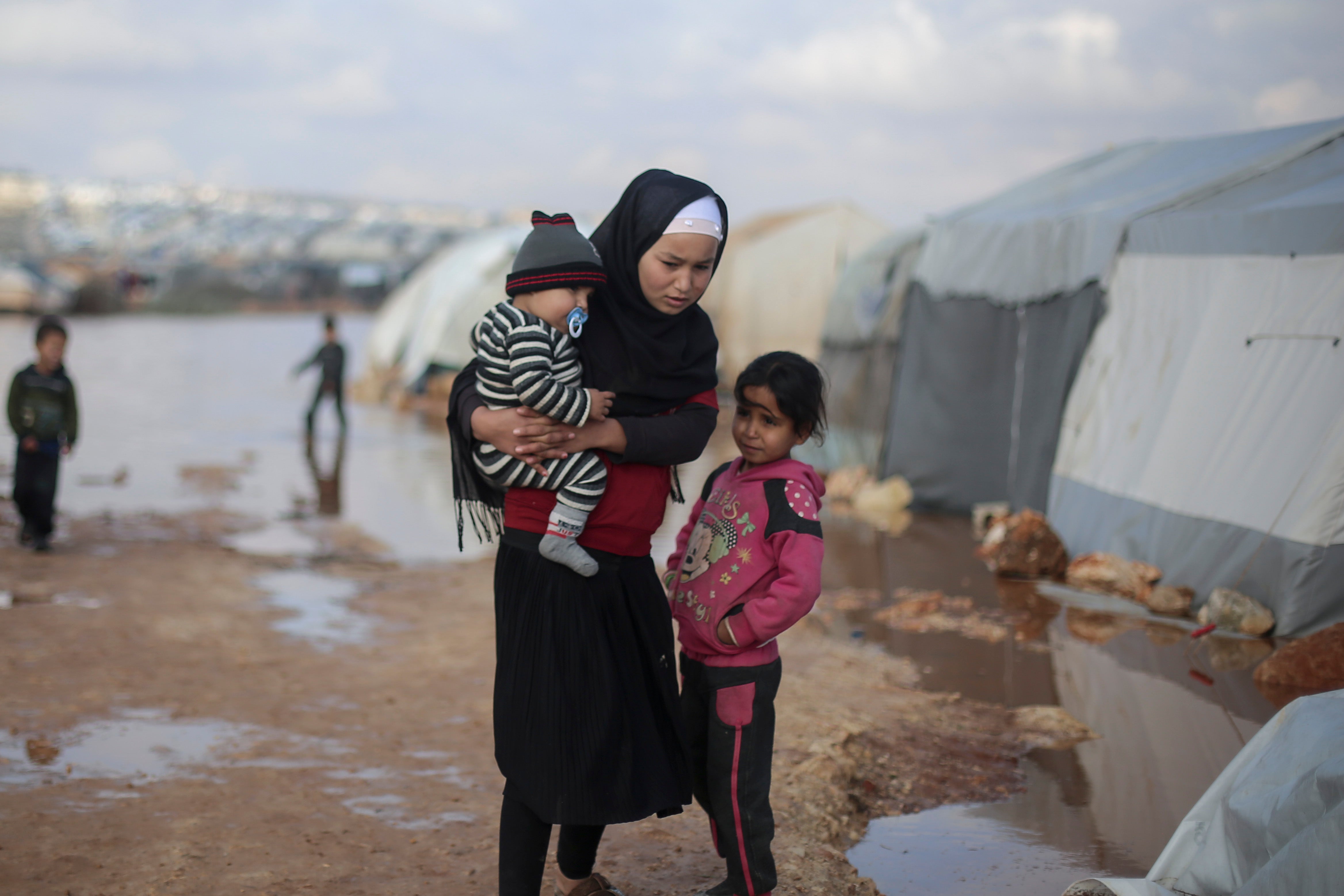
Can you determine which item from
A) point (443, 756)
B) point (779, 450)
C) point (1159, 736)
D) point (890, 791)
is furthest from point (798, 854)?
point (1159, 736)

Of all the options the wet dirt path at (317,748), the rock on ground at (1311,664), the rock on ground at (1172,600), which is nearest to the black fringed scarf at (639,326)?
the wet dirt path at (317,748)

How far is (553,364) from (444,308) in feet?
53.6

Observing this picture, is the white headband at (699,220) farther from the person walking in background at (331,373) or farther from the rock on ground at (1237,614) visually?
the person walking in background at (331,373)

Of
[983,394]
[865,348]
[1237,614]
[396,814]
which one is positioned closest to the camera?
[396,814]

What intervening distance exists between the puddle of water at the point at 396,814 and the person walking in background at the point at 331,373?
31.7 feet

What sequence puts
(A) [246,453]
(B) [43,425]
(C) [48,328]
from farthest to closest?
(A) [246,453]
(B) [43,425]
(C) [48,328]

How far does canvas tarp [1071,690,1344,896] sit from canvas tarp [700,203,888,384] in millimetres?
14362

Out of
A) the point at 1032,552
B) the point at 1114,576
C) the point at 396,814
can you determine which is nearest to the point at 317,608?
the point at 396,814

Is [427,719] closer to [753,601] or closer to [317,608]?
[317,608]

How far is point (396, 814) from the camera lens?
10.6 ft

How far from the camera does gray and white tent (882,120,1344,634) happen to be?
5.56m

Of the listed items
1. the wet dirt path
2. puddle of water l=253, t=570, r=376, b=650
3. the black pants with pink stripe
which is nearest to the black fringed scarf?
the black pants with pink stripe

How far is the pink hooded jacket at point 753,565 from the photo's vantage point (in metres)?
2.25

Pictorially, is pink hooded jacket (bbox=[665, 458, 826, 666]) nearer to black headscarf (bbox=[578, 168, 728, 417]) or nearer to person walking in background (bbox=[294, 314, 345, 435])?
black headscarf (bbox=[578, 168, 728, 417])
